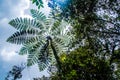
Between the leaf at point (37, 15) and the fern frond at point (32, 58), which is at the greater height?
the leaf at point (37, 15)

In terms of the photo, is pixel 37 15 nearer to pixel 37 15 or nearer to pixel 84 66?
pixel 37 15

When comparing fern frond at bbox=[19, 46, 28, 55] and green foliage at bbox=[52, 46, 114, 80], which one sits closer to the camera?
fern frond at bbox=[19, 46, 28, 55]

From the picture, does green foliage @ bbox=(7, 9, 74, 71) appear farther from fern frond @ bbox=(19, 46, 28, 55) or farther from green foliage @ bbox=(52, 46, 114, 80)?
green foliage @ bbox=(52, 46, 114, 80)

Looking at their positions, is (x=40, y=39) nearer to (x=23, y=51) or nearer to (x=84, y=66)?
(x=23, y=51)

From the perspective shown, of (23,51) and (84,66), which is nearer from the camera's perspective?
(23,51)

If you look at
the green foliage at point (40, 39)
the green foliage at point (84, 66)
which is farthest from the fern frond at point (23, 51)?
the green foliage at point (84, 66)

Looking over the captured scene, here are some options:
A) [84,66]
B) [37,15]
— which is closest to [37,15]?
[37,15]

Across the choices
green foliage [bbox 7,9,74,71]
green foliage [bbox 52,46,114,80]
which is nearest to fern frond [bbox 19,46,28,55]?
green foliage [bbox 7,9,74,71]

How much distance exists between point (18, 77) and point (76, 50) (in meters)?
5.06

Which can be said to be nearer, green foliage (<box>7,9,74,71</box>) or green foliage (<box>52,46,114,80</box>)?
green foliage (<box>7,9,74,71</box>)

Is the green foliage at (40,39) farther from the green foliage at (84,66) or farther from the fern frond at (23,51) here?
the green foliage at (84,66)

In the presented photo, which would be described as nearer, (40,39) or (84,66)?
(40,39)

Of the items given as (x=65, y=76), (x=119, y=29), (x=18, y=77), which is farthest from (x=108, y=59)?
(x=18, y=77)

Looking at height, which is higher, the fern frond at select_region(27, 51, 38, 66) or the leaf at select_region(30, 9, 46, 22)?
the leaf at select_region(30, 9, 46, 22)
